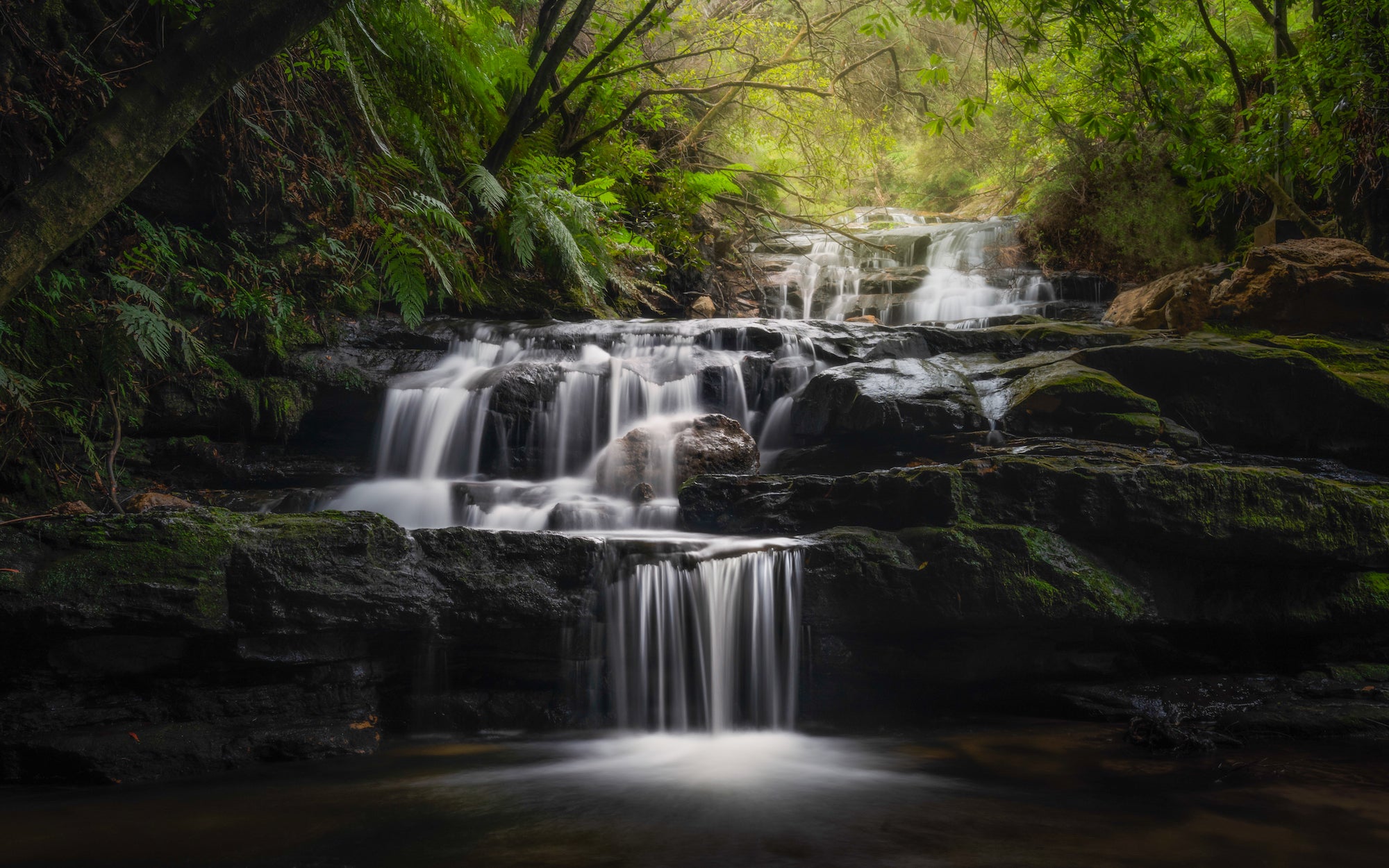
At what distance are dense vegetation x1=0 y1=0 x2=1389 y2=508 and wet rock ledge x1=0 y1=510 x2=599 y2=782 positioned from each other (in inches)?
59.0

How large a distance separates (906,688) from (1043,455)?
1902mm

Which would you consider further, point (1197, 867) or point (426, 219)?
point (426, 219)

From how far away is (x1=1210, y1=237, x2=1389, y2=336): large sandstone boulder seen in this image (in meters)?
6.95

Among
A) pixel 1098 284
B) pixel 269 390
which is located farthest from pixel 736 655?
pixel 1098 284

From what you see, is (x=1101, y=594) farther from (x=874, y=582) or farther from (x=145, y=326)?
(x=145, y=326)

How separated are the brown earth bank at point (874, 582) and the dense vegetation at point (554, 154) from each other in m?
1.02

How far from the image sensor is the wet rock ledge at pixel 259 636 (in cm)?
319

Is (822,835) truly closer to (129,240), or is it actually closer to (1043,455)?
(1043,455)

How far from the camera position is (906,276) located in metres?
13.5

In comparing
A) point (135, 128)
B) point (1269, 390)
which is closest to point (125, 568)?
point (135, 128)

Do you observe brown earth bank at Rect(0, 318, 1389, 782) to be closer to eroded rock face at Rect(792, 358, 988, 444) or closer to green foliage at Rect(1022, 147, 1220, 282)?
eroded rock face at Rect(792, 358, 988, 444)

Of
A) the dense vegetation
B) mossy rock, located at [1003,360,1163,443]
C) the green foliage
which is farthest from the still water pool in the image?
the green foliage

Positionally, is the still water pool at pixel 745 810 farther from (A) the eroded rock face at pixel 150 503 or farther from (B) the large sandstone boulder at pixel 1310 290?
(B) the large sandstone boulder at pixel 1310 290

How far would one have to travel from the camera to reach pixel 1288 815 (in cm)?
280
